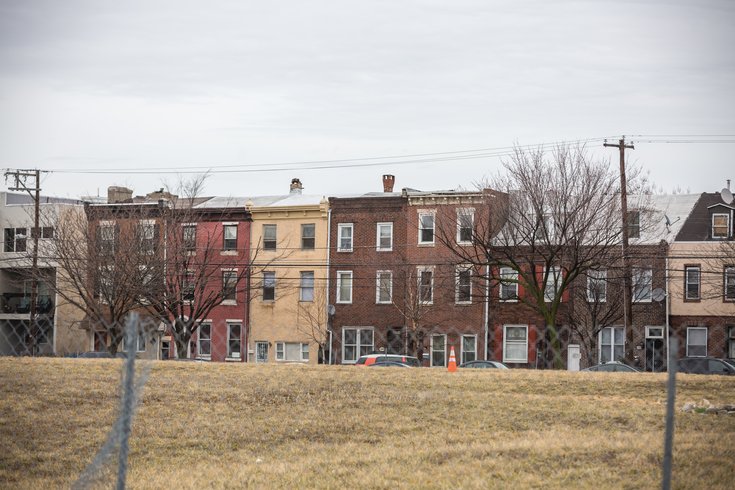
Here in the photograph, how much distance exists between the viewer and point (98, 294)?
48500 millimetres

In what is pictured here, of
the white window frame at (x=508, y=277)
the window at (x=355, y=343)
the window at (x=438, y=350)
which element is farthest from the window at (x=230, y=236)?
the white window frame at (x=508, y=277)

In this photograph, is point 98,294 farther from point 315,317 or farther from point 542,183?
point 542,183

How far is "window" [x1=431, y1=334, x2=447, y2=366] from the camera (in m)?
51.0

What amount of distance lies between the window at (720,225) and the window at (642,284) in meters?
3.96

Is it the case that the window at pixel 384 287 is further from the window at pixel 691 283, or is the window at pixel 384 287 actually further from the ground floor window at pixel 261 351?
the window at pixel 691 283

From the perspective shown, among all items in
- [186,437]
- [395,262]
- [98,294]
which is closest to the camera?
[186,437]

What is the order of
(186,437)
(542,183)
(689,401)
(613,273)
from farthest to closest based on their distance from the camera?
(613,273), (542,183), (689,401), (186,437)

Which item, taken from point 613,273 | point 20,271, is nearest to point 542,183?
point 613,273

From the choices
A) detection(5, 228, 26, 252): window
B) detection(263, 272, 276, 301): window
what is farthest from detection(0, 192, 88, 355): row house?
detection(263, 272, 276, 301): window

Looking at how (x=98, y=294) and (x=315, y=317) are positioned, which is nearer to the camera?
(x=98, y=294)

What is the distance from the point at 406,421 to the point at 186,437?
387 centimetres

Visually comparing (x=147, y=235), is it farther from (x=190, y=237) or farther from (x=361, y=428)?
(x=361, y=428)

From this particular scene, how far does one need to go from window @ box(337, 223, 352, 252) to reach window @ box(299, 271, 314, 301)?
197 cm

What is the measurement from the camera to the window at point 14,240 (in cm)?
6156
